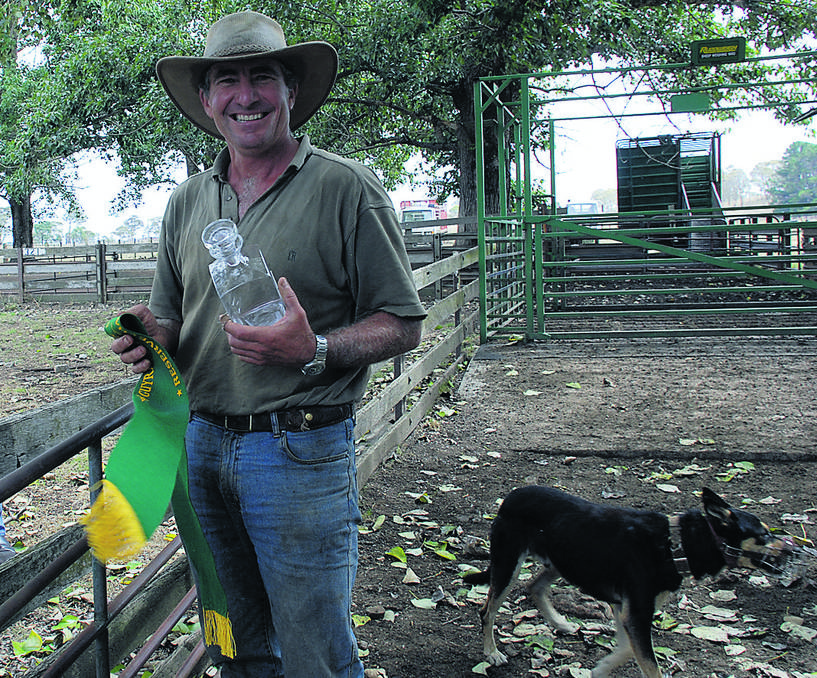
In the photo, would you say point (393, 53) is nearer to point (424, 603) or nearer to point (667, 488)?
point (667, 488)

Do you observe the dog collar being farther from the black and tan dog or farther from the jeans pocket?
the jeans pocket

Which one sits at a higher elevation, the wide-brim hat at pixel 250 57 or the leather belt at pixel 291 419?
the wide-brim hat at pixel 250 57

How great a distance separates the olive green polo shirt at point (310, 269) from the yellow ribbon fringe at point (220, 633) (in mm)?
555

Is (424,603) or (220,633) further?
(424,603)

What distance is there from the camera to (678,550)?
8.86 feet

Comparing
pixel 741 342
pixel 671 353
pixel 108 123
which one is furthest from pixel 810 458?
pixel 108 123

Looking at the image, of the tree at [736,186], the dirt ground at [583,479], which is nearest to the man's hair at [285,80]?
the dirt ground at [583,479]

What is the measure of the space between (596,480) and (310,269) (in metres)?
3.44

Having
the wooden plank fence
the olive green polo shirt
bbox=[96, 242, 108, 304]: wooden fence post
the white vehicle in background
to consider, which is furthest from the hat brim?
bbox=[96, 242, 108, 304]: wooden fence post

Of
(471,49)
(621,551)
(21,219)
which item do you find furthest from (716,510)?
(21,219)

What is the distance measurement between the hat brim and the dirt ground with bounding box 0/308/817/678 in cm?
190

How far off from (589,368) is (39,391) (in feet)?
18.2

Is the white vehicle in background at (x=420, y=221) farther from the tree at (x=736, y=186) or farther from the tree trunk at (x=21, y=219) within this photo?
the tree at (x=736, y=186)

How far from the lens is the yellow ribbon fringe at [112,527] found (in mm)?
1730
